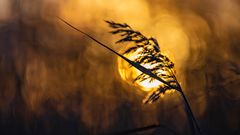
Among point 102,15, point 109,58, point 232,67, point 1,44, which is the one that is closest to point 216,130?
point 232,67

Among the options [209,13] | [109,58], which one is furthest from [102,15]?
[209,13]

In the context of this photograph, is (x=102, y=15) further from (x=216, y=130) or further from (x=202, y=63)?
(x=216, y=130)

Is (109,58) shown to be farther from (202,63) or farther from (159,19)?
(202,63)

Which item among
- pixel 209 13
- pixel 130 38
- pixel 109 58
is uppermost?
pixel 209 13

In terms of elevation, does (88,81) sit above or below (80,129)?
above

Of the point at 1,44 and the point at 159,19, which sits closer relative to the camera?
the point at 159,19

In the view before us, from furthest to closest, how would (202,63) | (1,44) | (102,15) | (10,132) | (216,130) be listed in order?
(1,44) → (102,15) → (10,132) → (202,63) → (216,130)

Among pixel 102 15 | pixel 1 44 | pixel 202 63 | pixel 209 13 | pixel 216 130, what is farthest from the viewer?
pixel 1 44
